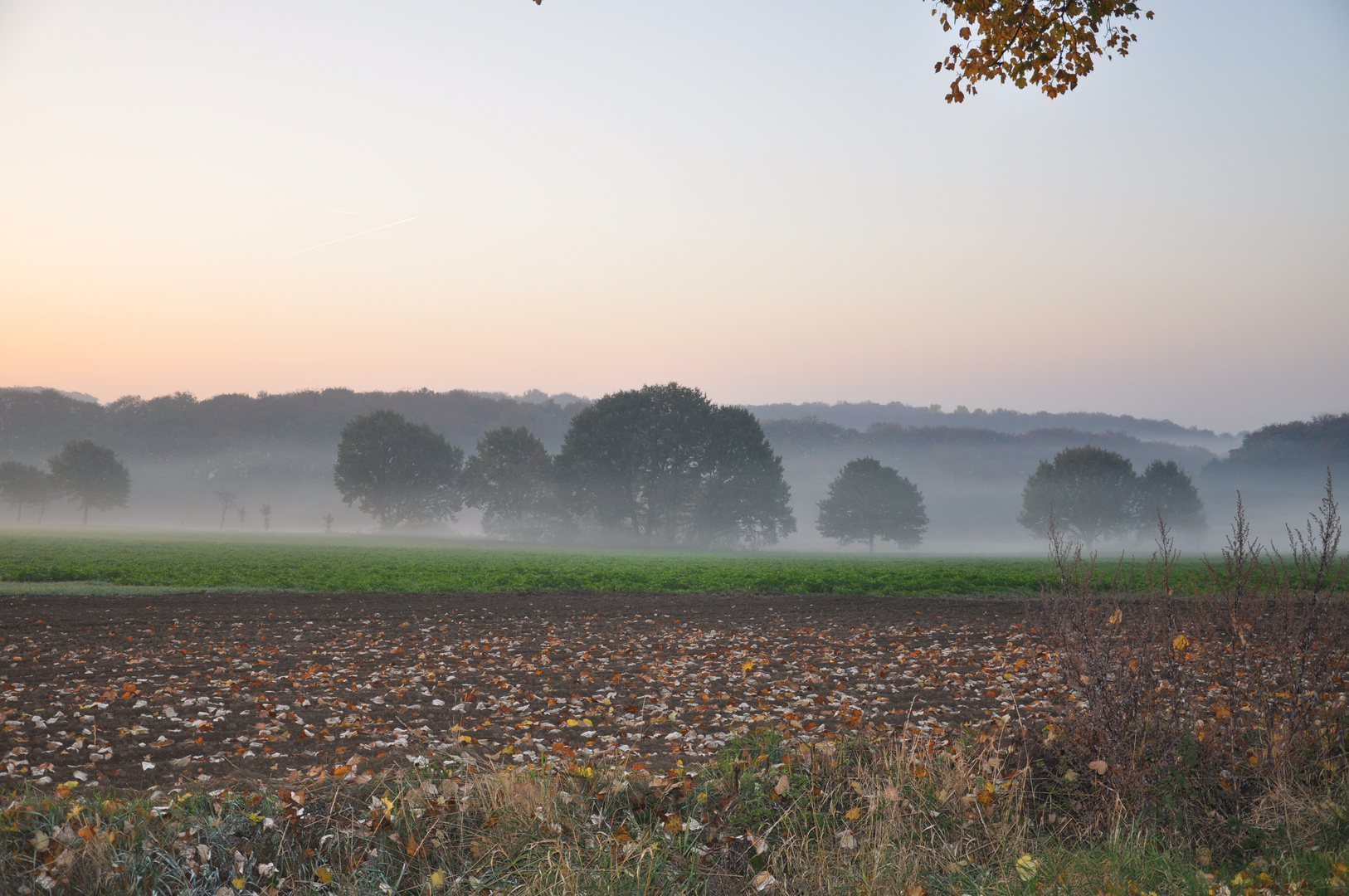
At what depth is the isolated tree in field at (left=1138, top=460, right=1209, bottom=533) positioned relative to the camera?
269 ft

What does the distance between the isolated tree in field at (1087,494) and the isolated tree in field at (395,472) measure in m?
60.0

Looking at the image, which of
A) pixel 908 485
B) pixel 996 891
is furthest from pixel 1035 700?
pixel 908 485

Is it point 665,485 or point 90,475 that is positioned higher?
point 665,485

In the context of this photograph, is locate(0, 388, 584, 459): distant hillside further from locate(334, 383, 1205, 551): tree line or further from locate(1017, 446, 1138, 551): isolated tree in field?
locate(1017, 446, 1138, 551): isolated tree in field

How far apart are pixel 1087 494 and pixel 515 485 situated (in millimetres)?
59215

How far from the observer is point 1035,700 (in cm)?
848

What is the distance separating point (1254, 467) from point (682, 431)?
103 m

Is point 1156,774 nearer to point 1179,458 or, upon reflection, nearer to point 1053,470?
point 1053,470

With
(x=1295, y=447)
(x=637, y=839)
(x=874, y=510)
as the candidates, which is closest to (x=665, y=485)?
(x=874, y=510)

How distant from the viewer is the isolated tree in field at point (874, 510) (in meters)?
77.4

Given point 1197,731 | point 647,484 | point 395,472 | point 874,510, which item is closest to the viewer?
point 1197,731

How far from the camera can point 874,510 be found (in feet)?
255

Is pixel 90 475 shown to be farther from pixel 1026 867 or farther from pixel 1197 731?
pixel 1197 731

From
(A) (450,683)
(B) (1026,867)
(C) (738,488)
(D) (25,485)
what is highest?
(C) (738,488)
